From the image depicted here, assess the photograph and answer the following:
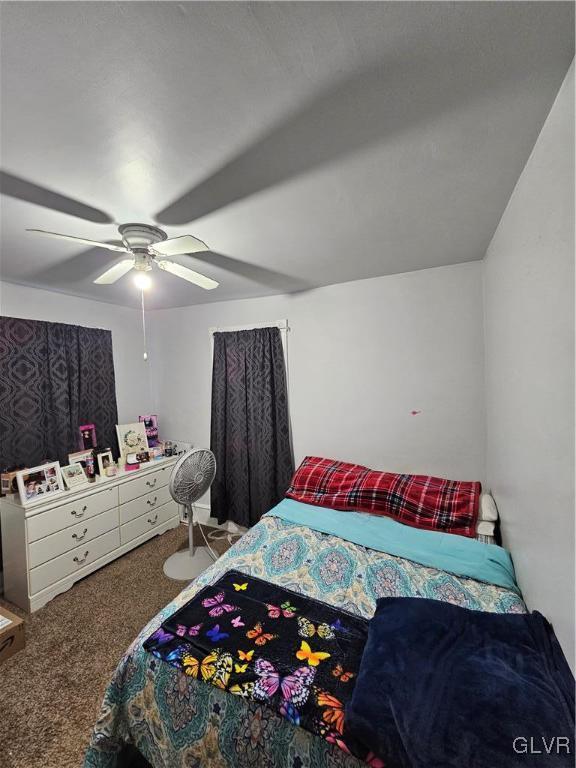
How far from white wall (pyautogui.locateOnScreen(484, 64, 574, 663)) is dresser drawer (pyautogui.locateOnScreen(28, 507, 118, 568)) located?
285cm

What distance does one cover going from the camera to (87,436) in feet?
9.48

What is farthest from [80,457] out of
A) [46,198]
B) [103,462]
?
[46,198]

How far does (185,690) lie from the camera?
1.04 m

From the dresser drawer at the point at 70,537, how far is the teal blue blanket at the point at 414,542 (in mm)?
1452

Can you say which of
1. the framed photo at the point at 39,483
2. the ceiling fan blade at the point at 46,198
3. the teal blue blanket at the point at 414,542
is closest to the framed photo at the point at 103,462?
the framed photo at the point at 39,483

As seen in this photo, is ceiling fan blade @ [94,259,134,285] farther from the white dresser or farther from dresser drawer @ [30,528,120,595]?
dresser drawer @ [30,528,120,595]

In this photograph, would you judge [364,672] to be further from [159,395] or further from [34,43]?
[159,395]

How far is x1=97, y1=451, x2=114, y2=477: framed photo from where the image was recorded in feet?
8.72

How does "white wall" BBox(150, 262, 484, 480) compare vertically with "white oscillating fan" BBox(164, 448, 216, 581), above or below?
above

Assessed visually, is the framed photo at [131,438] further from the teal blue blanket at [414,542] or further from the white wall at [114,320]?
the teal blue blanket at [414,542]

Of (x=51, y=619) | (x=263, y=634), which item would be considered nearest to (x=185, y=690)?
(x=263, y=634)

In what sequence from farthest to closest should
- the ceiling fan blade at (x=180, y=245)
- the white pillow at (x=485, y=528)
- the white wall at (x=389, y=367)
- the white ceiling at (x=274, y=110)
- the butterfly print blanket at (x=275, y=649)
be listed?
the white wall at (x=389, y=367), the white pillow at (x=485, y=528), the ceiling fan blade at (x=180, y=245), the butterfly print blanket at (x=275, y=649), the white ceiling at (x=274, y=110)

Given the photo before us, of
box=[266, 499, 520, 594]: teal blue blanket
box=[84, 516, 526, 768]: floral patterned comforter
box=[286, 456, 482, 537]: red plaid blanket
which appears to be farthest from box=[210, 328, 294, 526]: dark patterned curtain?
box=[84, 516, 526, 768]: floral patterned comforter

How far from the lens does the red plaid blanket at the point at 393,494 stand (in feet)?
6.57
